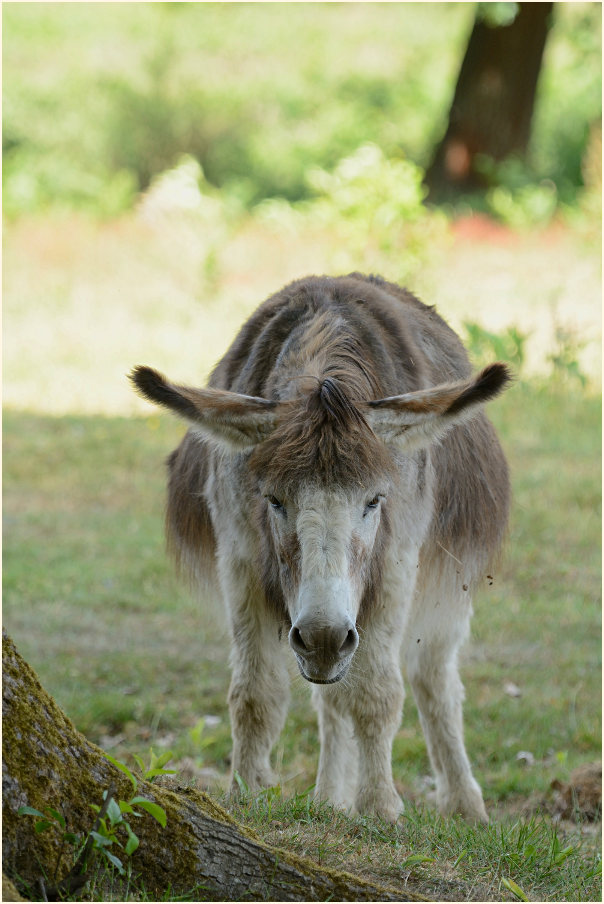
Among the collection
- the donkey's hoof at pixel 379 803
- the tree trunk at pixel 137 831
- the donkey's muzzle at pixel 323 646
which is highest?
the donkey's muzzle at pixel 323 646

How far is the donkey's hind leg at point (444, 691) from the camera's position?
16.2 feet

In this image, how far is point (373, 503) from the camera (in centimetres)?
354

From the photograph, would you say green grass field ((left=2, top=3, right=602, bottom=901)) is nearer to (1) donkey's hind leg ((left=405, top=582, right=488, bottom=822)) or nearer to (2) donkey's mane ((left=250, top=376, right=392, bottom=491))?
(1) donkey's hind leg ((left=405, top=582, right=488, bottom=822))

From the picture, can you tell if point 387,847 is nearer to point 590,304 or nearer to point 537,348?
point 537,348

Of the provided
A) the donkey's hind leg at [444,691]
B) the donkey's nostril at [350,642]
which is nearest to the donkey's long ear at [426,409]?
the donkey's nostril at [350,642]

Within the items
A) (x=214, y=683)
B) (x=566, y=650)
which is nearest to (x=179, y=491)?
(x=214, y=683)

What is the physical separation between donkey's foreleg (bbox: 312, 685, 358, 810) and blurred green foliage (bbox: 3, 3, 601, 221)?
65.1 ft

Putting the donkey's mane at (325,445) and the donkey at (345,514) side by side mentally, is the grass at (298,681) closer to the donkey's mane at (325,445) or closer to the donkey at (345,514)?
the donkey at (345,514)

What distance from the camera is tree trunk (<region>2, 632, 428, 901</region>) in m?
2.55

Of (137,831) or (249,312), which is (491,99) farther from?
(137,831)

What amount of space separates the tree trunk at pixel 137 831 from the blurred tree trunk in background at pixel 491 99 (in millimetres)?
17619

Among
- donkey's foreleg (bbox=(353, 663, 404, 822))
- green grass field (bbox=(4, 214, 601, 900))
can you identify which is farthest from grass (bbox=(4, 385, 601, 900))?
donkey's foreleg (bbox=(353, 663, 404, 822))

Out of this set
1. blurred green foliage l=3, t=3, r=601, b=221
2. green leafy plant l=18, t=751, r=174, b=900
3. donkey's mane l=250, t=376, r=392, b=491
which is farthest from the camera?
blurred green foliage l=3, t=3, r=601, b=221

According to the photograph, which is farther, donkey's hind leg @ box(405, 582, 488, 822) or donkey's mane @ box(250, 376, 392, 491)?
donkey's hind leg @ box(405, 582, 488, 822)
